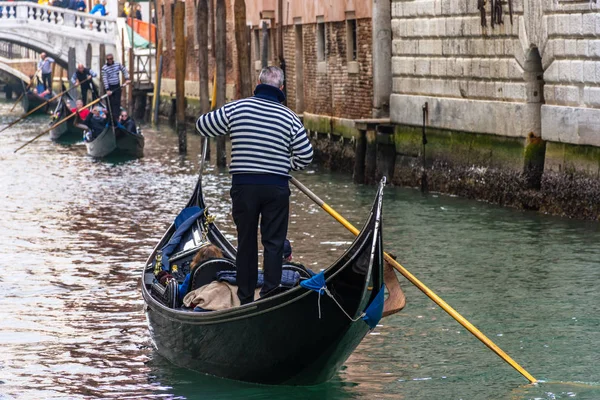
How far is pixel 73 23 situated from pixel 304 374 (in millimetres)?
26039

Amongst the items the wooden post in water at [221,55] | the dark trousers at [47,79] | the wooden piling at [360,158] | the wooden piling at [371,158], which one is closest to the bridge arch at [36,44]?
the dark trousers at [47,79]

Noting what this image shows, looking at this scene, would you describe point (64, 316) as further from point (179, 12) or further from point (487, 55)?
point (179, 12)

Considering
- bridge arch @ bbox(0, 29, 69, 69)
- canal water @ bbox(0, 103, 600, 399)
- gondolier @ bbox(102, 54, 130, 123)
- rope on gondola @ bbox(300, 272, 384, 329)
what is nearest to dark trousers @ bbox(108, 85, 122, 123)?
gondolier @ bbox(102, 54, 130, 123)

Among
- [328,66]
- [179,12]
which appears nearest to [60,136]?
[179,12]

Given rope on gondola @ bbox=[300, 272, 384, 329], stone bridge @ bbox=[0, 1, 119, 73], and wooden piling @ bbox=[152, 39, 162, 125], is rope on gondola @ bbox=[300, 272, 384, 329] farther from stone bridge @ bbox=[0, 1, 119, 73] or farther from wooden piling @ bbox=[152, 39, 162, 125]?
stone bridge @ bbox=[0, 1, 119, 73]

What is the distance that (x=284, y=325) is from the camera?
583 cm

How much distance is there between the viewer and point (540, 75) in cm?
1237

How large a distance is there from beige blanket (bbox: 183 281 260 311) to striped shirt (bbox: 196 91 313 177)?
0.51 meters

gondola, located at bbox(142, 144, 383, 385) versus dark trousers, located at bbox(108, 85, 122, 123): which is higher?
dark trousers, located at bbox(108, 85, 122, 123)

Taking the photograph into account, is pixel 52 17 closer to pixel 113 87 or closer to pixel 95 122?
pixel 113 87

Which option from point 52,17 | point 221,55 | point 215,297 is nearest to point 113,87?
point 221,55

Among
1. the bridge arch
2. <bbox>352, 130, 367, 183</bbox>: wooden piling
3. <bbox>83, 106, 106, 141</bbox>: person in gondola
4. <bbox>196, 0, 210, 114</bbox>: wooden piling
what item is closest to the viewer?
<bbox>352, 130, 367, 183</bbox>: wooden piling

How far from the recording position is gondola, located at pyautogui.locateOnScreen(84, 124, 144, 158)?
18578mm

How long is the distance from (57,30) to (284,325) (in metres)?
25.9
